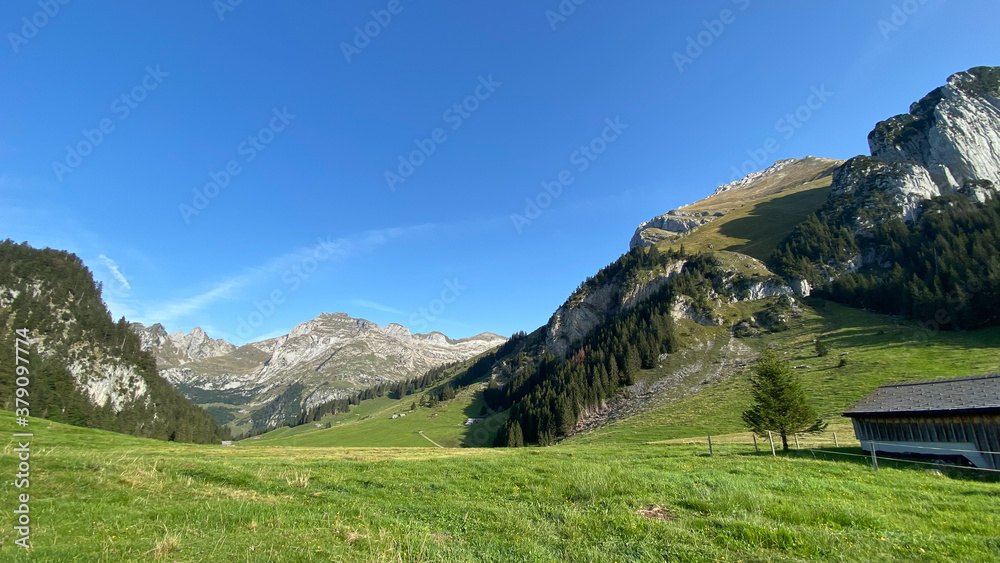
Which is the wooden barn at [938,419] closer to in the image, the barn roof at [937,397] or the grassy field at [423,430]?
the barn roof at [937,397]

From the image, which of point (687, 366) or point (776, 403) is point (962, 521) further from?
point (687, 366)

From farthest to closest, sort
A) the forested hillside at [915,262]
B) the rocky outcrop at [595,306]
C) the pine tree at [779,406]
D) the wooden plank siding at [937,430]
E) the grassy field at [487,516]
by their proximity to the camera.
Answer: the rocky outcrop at [595,306] < the forested hillside at [915,262] < the pine tree at [779,406] < the wooden plank siding at [937,430] < the grassy field at [487,516]

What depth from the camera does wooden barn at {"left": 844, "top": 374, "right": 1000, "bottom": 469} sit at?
2480cm

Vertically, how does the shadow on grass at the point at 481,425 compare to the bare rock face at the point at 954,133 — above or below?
below

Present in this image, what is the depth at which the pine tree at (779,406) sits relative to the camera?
34406mm

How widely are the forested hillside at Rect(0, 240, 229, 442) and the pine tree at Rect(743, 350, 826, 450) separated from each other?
146267 mm

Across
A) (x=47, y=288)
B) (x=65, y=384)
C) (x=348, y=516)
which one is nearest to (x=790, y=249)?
(x=348, y=516)

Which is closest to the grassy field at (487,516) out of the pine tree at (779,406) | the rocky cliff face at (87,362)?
the pine tree at (779,406)

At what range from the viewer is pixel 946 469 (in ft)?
81.0

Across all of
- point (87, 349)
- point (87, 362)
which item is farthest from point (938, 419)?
point (87, 349)

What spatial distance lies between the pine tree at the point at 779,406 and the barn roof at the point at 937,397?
327 centimetres

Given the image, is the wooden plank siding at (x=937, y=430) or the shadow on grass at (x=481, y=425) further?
the shadow on grass at (x=481, y=425)

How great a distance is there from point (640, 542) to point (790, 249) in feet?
565

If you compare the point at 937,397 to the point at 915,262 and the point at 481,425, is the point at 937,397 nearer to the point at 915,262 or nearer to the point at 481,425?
the point at 481,425
